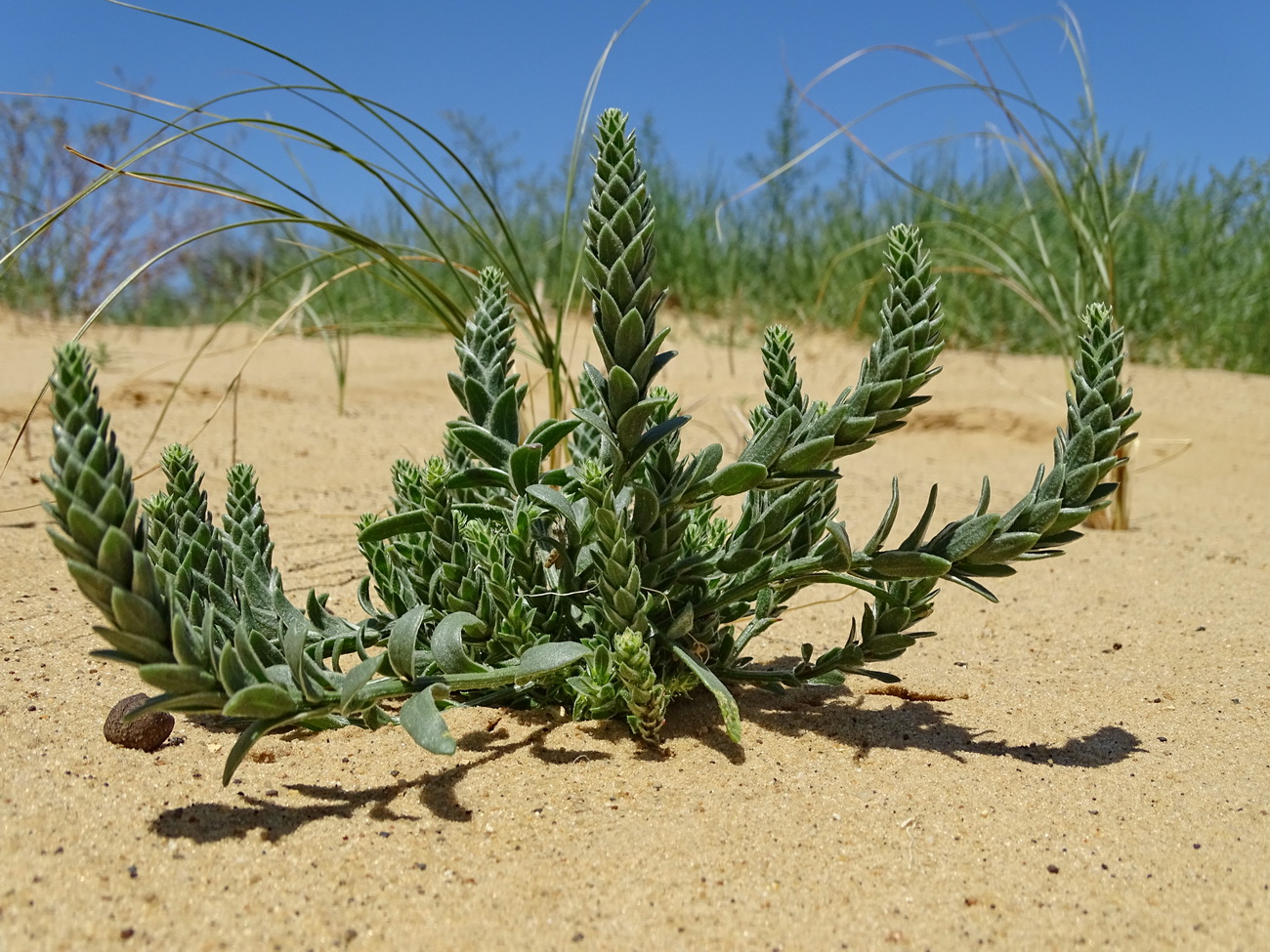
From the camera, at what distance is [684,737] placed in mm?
1749

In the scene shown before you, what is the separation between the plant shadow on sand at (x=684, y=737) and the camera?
1.46 meters

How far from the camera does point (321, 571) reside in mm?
2695

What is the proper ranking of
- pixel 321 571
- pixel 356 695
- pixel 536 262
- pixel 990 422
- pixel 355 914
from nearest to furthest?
pixel 355 914 → pixel 356 695 → pixel 321 571 → pixel 990 422 → pixel 536 262

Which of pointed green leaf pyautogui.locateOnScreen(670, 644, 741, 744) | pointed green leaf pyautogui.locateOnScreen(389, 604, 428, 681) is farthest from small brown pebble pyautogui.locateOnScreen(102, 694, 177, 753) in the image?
pointed green leaf pyautogui.locateOnScreen(670, 644, 741, 744)

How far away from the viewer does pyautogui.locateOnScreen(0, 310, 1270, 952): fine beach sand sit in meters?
1.26

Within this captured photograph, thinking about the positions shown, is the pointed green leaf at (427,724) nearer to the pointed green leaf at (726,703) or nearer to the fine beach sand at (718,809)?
the fine beach sand at (718,809)

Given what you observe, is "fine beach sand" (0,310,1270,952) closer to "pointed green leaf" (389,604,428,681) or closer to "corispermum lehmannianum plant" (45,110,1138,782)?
"corispermum lehmannianum plant" (45,110,1138,782)

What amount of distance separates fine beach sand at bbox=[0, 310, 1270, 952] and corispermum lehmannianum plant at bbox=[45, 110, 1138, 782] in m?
0.12

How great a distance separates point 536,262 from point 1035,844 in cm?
714

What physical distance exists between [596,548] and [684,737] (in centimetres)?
39

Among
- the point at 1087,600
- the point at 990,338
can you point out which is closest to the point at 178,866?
the point at 1087,600

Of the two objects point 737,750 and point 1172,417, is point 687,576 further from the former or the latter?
point 1172,417

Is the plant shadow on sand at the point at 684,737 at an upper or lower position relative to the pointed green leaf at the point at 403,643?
lower

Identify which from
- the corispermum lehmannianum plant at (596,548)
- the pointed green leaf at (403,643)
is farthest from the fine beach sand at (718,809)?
the pointed green leaf at (403,643)
